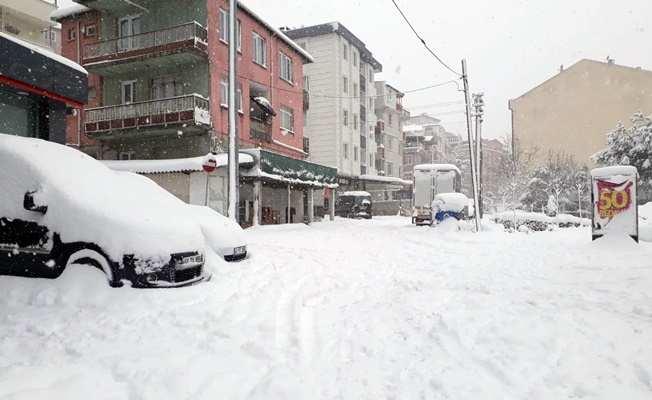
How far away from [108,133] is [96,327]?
59.0 ft

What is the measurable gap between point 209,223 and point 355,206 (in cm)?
2420

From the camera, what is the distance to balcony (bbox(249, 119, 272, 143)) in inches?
830

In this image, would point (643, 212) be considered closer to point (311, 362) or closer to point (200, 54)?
point (311, 362)

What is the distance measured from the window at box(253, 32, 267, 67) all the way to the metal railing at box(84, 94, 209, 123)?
207 inches

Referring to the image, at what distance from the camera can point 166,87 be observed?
64.0 ft

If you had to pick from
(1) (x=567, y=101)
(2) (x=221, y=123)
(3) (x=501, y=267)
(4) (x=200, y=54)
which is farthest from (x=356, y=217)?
(1) (x=567, y=101)

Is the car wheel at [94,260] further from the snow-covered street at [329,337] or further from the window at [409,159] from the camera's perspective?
the window at [409,159]

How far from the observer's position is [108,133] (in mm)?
19094

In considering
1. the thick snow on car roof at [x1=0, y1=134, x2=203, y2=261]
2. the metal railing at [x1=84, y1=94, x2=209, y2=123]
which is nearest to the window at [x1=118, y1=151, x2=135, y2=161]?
the metal railing at [x1=84, y1=94, x2=209, y2=123]

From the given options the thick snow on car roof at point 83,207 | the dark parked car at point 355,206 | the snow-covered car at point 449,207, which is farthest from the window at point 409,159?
the thick snow on car roof at point 83,207

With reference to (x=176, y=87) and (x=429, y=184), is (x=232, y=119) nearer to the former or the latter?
(x=176, y=87)

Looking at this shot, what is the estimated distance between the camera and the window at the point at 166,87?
19.2 metres

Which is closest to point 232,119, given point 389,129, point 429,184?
point 429,184

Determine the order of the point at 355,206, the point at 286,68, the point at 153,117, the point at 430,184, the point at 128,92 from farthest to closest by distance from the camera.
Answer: the point at 355,206, the point at 286,68, the point at 430,184, the point at 128,92, the point at 153,117
